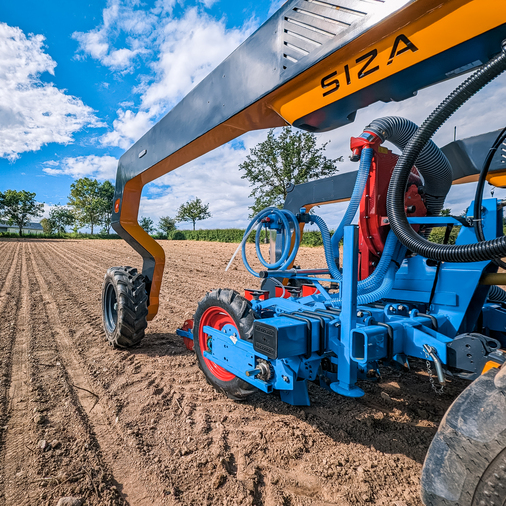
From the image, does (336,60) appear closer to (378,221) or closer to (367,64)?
(367,64)

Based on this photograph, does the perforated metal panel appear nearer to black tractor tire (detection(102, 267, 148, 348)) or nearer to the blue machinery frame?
the blue machinery frame

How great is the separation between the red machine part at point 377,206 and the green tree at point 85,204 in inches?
2580

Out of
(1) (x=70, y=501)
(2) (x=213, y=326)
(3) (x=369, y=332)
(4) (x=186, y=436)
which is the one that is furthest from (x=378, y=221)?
(1) (x=70, y=501)

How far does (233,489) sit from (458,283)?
6.89ft

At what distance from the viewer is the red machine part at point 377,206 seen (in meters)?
2.84

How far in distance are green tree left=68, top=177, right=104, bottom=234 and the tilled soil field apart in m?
63.2

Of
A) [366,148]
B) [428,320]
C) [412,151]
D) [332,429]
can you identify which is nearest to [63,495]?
[332,429]

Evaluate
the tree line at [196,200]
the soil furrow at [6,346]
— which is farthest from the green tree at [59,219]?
the soil furrow at [6,346]

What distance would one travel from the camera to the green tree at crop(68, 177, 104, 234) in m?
60.6

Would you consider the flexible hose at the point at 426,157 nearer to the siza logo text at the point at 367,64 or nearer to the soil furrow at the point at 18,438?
the siza logo text at the point at 367,64

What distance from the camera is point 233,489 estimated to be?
6.34 feet

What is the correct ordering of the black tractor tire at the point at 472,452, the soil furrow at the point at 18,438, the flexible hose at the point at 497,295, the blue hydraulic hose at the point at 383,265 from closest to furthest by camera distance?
1. the black tractor tire at the point at 472,452
2. the soil furrow at the point at 18,438
3. the blue hydraulic hose at the point at 383,265
4. the flexible hose at the point at 497,295

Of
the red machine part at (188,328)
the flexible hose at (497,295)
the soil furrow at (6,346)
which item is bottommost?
the soil furrow at (6,346)

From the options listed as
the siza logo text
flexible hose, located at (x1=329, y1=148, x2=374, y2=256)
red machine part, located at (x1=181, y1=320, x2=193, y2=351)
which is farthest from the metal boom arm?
red machine part, located at (x1=181, y1=320, x2=193, y2=351)
